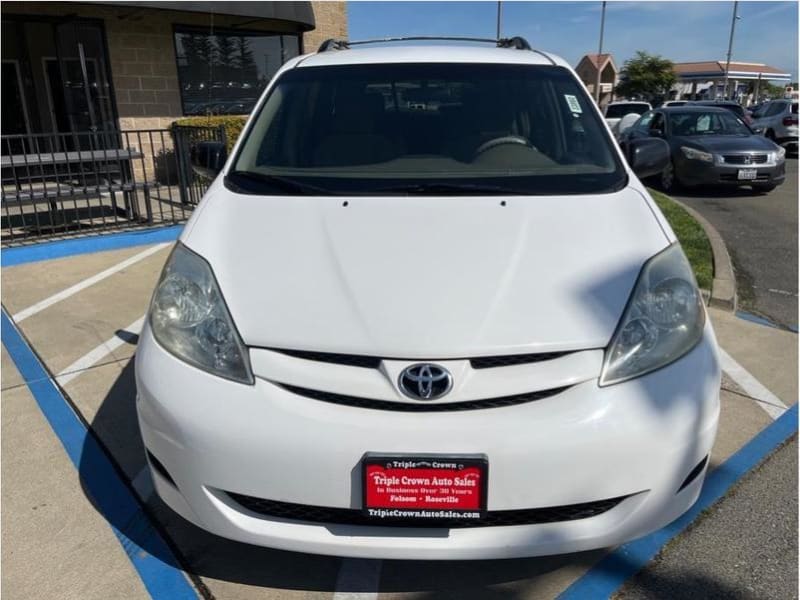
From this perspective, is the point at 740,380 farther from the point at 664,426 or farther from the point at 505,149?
the point at 664,426

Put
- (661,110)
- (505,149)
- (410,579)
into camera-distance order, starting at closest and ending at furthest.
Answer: (410,579) → (505,149) → (661,110)

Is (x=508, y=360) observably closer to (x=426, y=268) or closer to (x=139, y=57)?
(x=426, y=268)

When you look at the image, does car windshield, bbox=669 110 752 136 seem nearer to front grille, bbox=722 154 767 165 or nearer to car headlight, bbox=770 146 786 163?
car headlight, bbox=770 146 786 163

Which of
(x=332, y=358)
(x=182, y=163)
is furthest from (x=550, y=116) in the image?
(x=182, y=163)

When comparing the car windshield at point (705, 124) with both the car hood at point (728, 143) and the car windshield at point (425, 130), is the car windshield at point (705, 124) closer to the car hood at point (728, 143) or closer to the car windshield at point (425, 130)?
the car hood at point (728, 143)

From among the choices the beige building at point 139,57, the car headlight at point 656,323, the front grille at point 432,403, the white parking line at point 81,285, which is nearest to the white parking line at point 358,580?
the front grille at point 432,403

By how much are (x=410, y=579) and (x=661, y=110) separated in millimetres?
12059

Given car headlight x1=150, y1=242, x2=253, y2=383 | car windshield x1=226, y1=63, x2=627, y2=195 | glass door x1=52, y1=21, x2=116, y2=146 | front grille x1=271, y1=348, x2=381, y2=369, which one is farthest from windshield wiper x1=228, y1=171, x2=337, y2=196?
glass door x1=52, y1=21, x2=116, y2=146

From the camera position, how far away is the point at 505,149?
295 cm

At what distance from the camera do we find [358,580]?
7.39 feet

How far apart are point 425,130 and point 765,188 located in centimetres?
1031

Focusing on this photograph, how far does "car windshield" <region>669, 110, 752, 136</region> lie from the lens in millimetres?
11844

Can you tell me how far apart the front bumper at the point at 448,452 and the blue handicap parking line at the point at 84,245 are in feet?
17.7

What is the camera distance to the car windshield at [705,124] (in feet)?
38.9
